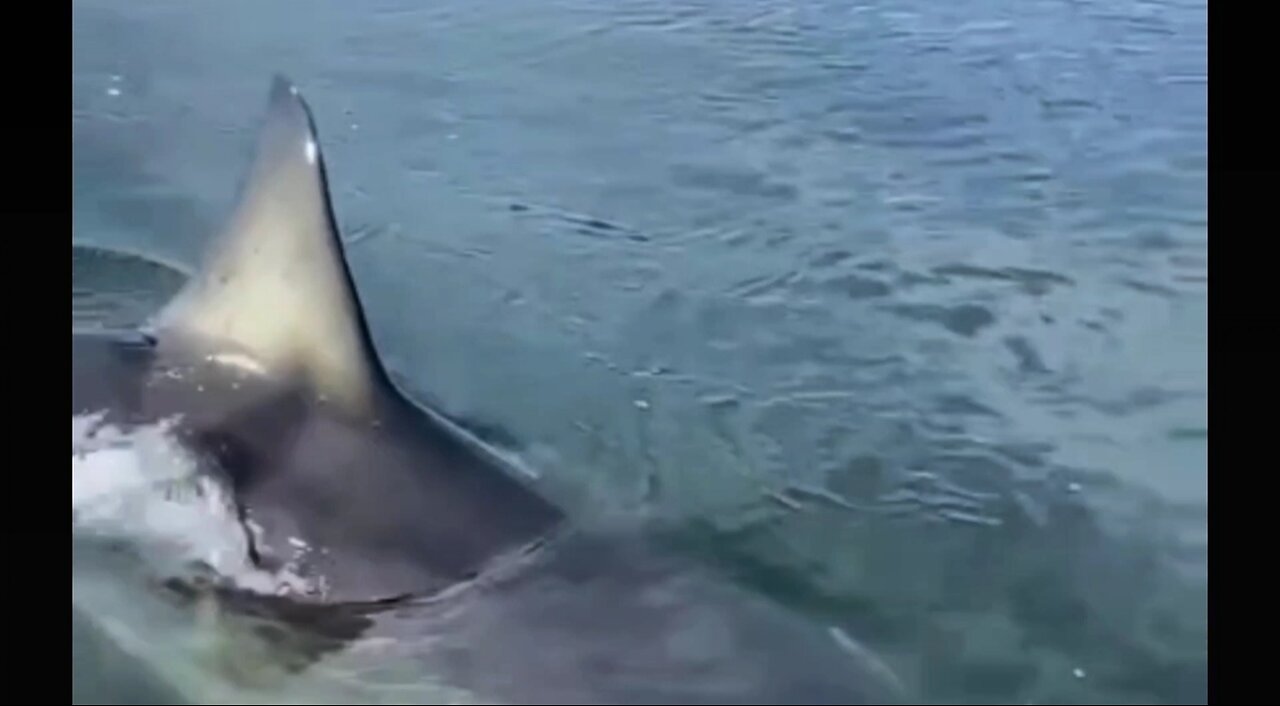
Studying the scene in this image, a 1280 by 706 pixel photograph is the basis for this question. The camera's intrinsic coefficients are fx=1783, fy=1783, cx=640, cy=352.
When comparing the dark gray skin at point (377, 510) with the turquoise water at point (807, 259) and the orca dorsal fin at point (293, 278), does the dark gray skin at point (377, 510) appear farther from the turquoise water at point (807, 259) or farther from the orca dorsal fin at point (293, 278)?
the turquoise water at point (807, 259)

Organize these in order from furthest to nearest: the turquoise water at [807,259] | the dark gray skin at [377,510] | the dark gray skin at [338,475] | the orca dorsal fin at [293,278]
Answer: the turquoise water at [807,259] → the orca dorsal fin at [293,278] → the dark gray skin at [338,475] → the dark gray skin at [377,510]

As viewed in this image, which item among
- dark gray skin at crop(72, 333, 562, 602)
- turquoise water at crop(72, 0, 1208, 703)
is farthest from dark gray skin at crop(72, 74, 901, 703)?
turquoise water at crop(72, 0, 1208, 703)

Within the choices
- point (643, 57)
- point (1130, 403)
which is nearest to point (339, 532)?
point (1130, 403)

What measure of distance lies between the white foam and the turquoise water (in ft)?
2.79

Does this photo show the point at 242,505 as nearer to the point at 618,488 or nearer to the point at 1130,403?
the point at 618,488

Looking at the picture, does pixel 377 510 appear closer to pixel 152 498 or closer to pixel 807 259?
pixel 152 498

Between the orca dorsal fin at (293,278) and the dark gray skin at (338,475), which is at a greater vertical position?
the orca dorsal fin at (293,278)

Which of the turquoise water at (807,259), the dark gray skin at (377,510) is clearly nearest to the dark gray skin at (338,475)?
the dark gray skin at (377,510)

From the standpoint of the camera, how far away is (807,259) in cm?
589

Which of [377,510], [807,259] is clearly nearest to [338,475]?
[377,510]

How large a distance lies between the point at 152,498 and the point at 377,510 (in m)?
0.53

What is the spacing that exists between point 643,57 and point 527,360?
318cm

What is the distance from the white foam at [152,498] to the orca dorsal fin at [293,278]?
279 millimetres

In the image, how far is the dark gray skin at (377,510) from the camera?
3424mm
